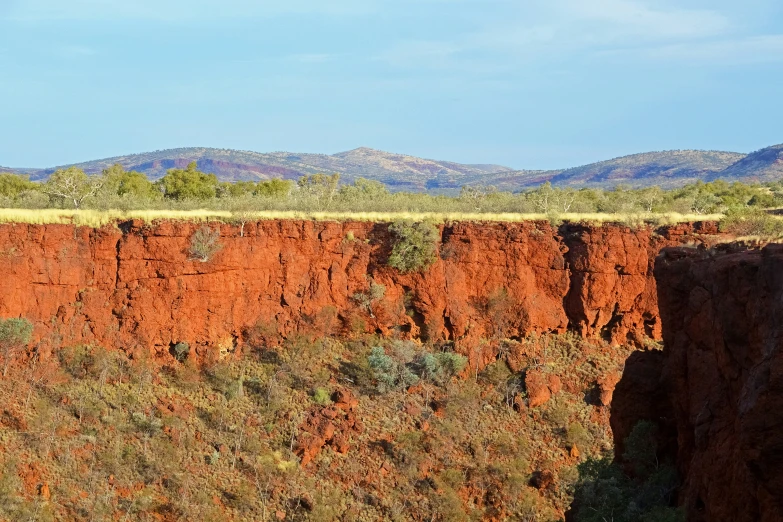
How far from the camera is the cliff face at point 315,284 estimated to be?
86.4 feet

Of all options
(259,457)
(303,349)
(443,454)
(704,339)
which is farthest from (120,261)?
(704,339)

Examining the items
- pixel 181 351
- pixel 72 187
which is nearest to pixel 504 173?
pixel 72 187

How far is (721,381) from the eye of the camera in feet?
34.6

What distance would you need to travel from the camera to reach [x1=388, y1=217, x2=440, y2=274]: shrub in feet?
91.1

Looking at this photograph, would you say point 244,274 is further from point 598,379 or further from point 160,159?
point 160,159

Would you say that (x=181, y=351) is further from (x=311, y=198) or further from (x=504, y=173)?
(x=504, y=173)

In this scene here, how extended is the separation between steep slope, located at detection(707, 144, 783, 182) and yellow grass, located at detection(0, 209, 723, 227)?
86408 mm

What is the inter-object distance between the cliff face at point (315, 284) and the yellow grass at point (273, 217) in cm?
59

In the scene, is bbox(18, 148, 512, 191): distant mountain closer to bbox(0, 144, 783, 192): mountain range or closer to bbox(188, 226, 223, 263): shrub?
bbox(0, 144, 783, 192): mountain range

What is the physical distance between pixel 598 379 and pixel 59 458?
48.0 ft

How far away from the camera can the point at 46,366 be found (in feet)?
81.9

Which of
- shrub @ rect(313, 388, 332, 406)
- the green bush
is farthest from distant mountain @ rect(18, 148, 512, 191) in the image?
the green bush

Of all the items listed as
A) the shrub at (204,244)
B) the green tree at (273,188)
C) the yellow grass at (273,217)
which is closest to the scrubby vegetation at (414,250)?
the yellow grass at (273,217)

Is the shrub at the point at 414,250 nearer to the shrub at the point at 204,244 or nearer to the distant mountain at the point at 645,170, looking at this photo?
the shrub at the point at 204,244
